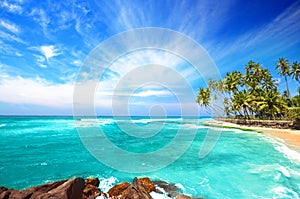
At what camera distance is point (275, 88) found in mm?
53094

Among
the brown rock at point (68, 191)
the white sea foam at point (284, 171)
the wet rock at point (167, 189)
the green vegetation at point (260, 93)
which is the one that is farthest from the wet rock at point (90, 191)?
the green vegetation at point (260, 93)

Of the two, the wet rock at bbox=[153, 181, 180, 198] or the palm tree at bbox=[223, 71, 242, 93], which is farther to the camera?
the palm tree at bbox=[223, 71, 242, 93]

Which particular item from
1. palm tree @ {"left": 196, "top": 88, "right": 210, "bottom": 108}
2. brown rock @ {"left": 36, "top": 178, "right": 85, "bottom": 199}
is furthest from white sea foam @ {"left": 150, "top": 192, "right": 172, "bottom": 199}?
palm tree @ {"left": 196, "top": 88, "right": 210, "bottom": 108}

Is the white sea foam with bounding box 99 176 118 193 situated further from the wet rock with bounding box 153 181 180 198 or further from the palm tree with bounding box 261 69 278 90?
the palm tree with bounding box 261 69 278 90

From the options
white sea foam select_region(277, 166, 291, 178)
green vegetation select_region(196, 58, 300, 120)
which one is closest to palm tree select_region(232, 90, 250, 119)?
green vegetation select_region(196, 58, 300, 120)

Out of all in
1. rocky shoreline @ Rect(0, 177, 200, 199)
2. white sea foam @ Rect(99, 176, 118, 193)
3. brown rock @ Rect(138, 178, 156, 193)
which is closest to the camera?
rocky shoreline @ Rect(0, 177, 200, 199)

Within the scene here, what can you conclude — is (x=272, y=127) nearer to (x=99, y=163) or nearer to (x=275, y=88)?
(x=275, y=88)

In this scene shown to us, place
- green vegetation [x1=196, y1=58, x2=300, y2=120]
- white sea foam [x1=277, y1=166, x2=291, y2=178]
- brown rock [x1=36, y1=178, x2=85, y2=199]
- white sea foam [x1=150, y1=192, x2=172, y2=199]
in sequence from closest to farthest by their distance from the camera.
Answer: brown rock [x1=36, y1=178, x2=85, y2=199] < white sea foam [x1=150, y1=192, x2=172, y2=199] < white sea foam [x1=277, y1=166, x2=291, y2=178] < green vegetation [x1=196, y1=58, x2=300, y2=120]

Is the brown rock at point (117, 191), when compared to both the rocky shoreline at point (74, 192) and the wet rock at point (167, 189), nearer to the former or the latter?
the rocky shoreline at point (74, 192)

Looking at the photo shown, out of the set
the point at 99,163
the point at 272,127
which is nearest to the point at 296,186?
the point at 99,163

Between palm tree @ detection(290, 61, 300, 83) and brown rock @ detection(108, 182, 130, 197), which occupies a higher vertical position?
palm tree @ detection(290, 61, 300, 83)

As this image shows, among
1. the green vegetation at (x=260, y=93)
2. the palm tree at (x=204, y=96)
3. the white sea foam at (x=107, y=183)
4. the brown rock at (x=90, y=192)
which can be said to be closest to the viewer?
the brown rock at (x=90, y=192)

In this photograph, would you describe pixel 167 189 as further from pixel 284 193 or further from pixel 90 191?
pixel 284 193

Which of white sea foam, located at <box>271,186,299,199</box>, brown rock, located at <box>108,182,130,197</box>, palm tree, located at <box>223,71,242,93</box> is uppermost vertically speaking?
palm tree, located at <box>223,71,242,93</box>
